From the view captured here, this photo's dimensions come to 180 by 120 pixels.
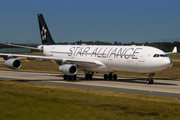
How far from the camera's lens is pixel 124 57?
28219mm

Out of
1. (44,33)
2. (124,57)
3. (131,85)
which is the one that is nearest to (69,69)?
(124,57)

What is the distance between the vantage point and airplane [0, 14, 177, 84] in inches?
1035

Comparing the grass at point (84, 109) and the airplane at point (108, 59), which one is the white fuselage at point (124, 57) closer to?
the airplane at point (108, 59)

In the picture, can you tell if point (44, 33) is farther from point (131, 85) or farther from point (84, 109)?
point (84, 109)

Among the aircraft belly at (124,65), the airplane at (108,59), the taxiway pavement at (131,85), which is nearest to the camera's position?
the taxiway pavement at (131,85)

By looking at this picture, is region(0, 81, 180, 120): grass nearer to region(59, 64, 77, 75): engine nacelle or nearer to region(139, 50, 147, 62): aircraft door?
region(139, 50, 147, 62): aircraft door

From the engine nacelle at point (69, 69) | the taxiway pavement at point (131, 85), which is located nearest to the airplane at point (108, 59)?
the engine nacelle at point (69, 69)

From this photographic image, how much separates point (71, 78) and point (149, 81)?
Answer: 9.10 meters

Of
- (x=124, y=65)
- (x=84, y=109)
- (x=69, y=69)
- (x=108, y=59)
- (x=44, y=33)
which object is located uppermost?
(x=44, y=33)

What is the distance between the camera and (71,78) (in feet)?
103

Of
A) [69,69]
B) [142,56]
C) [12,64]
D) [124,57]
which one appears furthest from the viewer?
[12,64]

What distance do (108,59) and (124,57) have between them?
2327mm

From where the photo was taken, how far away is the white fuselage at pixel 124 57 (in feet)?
85.5

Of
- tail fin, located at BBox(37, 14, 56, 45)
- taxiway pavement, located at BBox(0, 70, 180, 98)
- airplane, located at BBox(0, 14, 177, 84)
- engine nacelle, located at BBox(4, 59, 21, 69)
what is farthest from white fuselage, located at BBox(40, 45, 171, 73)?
engine nacelle, located at BBox(4, 59, 21, 69)
